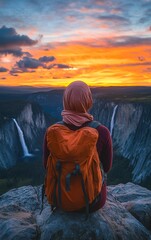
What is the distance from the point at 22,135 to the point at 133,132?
50503mm

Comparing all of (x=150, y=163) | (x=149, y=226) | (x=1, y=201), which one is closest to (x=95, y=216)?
(x=149, y=226)

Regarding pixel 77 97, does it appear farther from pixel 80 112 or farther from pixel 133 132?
pixel 133 132

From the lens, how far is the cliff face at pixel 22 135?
11600cm

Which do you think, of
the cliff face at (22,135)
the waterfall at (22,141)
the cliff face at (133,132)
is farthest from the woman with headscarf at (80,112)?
the waterfall at (22,141)

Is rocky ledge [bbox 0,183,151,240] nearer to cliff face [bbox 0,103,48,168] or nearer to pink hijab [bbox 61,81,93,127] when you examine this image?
pink hijab [bbox 61,81,93,127]

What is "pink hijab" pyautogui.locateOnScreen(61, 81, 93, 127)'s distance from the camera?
24.0 feet

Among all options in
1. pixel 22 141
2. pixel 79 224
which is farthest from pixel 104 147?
pixel 22 141

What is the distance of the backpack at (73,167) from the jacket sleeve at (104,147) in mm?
196

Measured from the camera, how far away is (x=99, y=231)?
754 centimetres

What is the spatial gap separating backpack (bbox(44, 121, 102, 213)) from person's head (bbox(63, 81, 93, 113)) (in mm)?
418

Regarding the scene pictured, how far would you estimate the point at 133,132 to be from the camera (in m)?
104

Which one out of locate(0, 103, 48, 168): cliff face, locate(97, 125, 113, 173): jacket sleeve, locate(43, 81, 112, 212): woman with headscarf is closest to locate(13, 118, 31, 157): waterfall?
locate(0, 103, 48, 168): cliff face

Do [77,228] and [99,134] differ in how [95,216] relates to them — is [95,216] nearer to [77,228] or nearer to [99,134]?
[77,228]

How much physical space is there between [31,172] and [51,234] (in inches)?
3596
